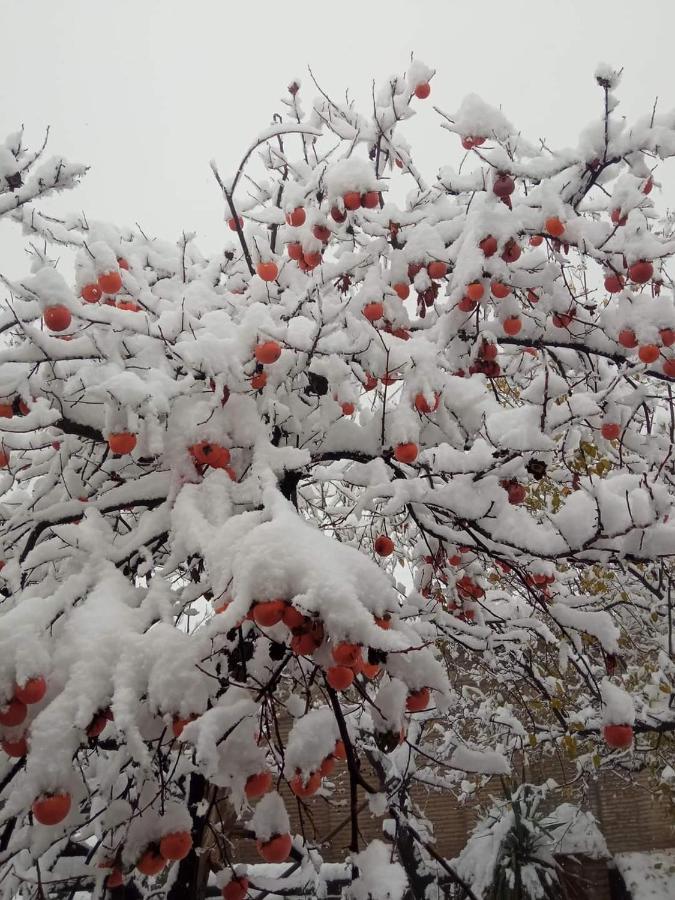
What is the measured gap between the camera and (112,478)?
2.82 meters

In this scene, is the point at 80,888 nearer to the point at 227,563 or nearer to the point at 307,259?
the point at 227,563

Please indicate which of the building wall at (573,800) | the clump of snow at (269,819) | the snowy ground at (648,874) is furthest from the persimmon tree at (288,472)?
the building wall at (573,800)

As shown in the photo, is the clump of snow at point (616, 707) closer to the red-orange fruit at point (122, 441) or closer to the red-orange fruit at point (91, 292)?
the red-orange fruit at point (122, 441)

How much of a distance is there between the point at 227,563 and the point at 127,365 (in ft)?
3.72

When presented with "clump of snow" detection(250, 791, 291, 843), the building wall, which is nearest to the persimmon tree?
"clump of snow" detection(250, 791, 291, 843)

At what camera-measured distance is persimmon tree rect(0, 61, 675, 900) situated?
1.53 meters

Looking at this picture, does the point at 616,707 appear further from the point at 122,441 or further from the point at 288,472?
the point at 122,441

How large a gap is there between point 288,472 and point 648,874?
976cm

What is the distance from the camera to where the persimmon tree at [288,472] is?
1.53 m

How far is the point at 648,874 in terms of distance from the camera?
29.2ft

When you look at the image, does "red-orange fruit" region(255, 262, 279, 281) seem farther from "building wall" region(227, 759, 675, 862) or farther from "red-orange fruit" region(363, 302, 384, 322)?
"building wall" region(227, 759, 675, 862)

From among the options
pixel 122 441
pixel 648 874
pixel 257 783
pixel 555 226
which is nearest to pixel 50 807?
pixel 257 783

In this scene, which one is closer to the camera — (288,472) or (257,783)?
(257,783)

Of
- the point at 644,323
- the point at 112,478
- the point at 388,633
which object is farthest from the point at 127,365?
the point at 644,323
